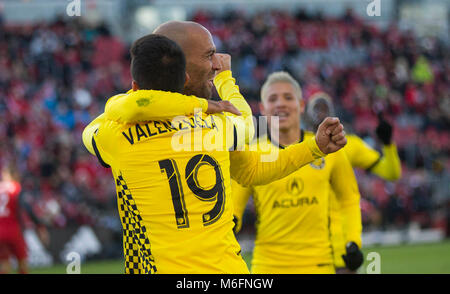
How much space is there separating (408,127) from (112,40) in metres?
10.6

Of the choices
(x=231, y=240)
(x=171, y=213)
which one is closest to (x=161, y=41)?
(x=171, y=213)

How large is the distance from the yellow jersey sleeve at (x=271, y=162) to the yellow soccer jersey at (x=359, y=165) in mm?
2360

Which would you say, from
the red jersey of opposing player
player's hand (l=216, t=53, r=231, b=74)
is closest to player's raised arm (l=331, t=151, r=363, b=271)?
player's hand (l=216, t=53, r=231, b=74)

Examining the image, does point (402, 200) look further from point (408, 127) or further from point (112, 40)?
point (112, 40)

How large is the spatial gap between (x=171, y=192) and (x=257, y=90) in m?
20.1

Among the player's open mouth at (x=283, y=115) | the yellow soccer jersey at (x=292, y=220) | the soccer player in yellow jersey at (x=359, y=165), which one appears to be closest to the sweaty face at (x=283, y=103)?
the player's open mouth at (x=283, y=115)

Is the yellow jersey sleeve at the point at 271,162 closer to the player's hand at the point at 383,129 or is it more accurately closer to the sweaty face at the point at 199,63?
the sweaty face at the point at 199,63

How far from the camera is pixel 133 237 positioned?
3.45 meters

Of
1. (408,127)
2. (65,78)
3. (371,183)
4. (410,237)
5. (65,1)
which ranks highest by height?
(65,1)

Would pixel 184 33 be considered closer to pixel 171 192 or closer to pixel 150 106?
pixel 150 106

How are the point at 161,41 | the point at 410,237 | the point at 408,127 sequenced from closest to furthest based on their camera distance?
the point at 161,41, the point at 410,237, the point at 408,127

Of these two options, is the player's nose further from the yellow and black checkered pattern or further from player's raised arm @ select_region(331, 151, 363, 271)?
player's raised arm @ select_region(331, 151, 363, 271)

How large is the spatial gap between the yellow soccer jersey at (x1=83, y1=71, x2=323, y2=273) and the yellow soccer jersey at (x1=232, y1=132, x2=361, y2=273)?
227 centimetres

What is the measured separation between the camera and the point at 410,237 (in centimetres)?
2097
